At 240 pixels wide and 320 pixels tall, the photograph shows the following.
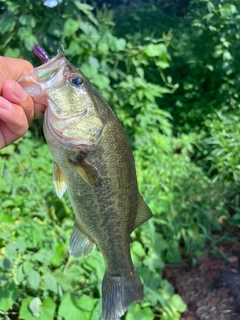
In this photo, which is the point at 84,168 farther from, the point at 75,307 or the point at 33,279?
the point at 75,307

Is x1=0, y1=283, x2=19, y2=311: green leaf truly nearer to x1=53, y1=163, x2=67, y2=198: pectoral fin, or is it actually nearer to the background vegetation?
the background vegetation

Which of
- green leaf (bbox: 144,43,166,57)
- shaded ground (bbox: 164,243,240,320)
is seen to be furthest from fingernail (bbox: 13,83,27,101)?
green leaf (bbox: 144,43,166,57)

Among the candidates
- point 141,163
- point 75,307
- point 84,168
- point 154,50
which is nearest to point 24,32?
point 154,50

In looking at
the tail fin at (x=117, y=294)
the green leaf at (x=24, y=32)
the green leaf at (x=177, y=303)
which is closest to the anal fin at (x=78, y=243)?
the tail fin at (x=117, y=294)

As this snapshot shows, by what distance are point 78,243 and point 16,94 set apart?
0.67 meters

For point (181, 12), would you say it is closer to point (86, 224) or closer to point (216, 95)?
point (216, 95)

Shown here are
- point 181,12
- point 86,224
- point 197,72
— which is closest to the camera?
point 86,224

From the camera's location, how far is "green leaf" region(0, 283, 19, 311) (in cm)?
207

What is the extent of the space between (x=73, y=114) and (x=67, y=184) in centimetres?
26

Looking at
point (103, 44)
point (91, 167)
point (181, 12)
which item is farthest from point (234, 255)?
point (181, 12)

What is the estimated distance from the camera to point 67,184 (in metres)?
1.43

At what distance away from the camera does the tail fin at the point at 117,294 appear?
5.62 feet

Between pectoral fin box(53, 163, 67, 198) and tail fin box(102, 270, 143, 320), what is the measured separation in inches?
20.0

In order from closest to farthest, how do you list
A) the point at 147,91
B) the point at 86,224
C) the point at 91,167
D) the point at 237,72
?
the point at 91,167, the point at 86,224, the point at 147,91, the point at 237,72
